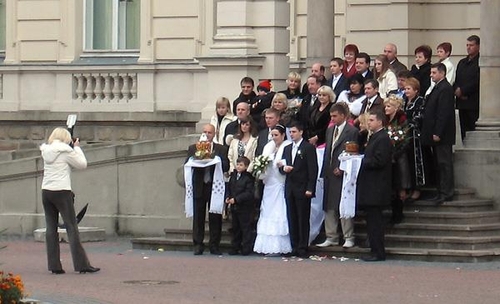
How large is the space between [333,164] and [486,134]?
2.35 m

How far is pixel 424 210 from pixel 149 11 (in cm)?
819

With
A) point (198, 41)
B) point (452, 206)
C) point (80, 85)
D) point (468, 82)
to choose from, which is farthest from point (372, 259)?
point (80, 85)

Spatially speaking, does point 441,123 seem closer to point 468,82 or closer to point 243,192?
point 468,82

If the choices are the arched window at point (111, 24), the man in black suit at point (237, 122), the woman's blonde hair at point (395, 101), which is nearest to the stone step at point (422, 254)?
the woman's blonde hair at point (395, 101)

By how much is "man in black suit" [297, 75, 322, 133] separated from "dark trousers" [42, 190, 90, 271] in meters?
3.81

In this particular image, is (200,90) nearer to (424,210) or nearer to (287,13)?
(287,13)

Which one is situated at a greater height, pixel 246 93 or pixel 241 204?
pixel 246 93

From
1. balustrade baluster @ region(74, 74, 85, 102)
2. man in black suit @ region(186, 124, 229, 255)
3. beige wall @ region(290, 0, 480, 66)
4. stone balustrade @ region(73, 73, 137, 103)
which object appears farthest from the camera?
balustrade baluster @ region(74, 74, 85, 102)

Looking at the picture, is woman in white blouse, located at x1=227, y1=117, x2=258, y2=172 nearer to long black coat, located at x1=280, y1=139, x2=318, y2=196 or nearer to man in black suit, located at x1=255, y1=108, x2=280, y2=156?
man in black suit, located at x1=255, y1=108, x2=280, y2=156

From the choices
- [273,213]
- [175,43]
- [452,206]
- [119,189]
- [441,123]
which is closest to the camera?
[441,123]

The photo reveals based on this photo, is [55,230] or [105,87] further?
[105,87]

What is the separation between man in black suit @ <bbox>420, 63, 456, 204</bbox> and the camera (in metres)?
23.1

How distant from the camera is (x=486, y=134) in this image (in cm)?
2425

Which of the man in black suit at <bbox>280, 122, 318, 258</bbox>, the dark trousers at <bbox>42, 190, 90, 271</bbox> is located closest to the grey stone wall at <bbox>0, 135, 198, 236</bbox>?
the man in black suit at <bbox>280, 122, 318, 258</bbox>
